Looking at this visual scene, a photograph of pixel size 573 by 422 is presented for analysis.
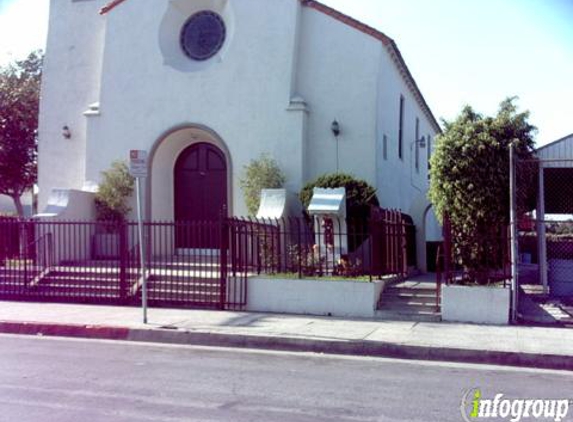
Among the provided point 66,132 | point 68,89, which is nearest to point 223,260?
point 66,132

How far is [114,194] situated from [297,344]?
32.0ft

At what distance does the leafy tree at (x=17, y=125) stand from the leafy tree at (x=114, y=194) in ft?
21.5

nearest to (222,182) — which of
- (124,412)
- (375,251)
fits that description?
(375,251)

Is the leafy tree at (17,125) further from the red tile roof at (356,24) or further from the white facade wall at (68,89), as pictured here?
the red tile roof at (356,24)

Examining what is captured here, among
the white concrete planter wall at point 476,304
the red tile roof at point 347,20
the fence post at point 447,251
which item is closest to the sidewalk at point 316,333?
the white concrete planter wall at point 476,304

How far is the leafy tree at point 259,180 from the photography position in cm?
1708

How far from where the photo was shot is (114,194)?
18.0m

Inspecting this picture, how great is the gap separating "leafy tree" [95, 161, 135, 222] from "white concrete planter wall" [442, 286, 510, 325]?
9886 mm

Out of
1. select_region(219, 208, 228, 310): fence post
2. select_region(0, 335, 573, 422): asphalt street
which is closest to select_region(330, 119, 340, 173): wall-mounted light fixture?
select_region(219, 208, 228, 310): fence post

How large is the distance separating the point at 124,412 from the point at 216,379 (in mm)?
1661

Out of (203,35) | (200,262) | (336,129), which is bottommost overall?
(200,262)

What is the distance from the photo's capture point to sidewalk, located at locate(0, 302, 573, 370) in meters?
9.16

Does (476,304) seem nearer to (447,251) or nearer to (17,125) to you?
(447,251)

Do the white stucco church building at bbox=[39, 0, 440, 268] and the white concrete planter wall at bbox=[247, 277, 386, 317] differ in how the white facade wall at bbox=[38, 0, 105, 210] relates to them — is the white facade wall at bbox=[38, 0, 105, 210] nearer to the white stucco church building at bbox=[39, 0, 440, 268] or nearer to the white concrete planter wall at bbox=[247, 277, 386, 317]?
the white stucco church building at bbox=[39, 0, 440, 268]
